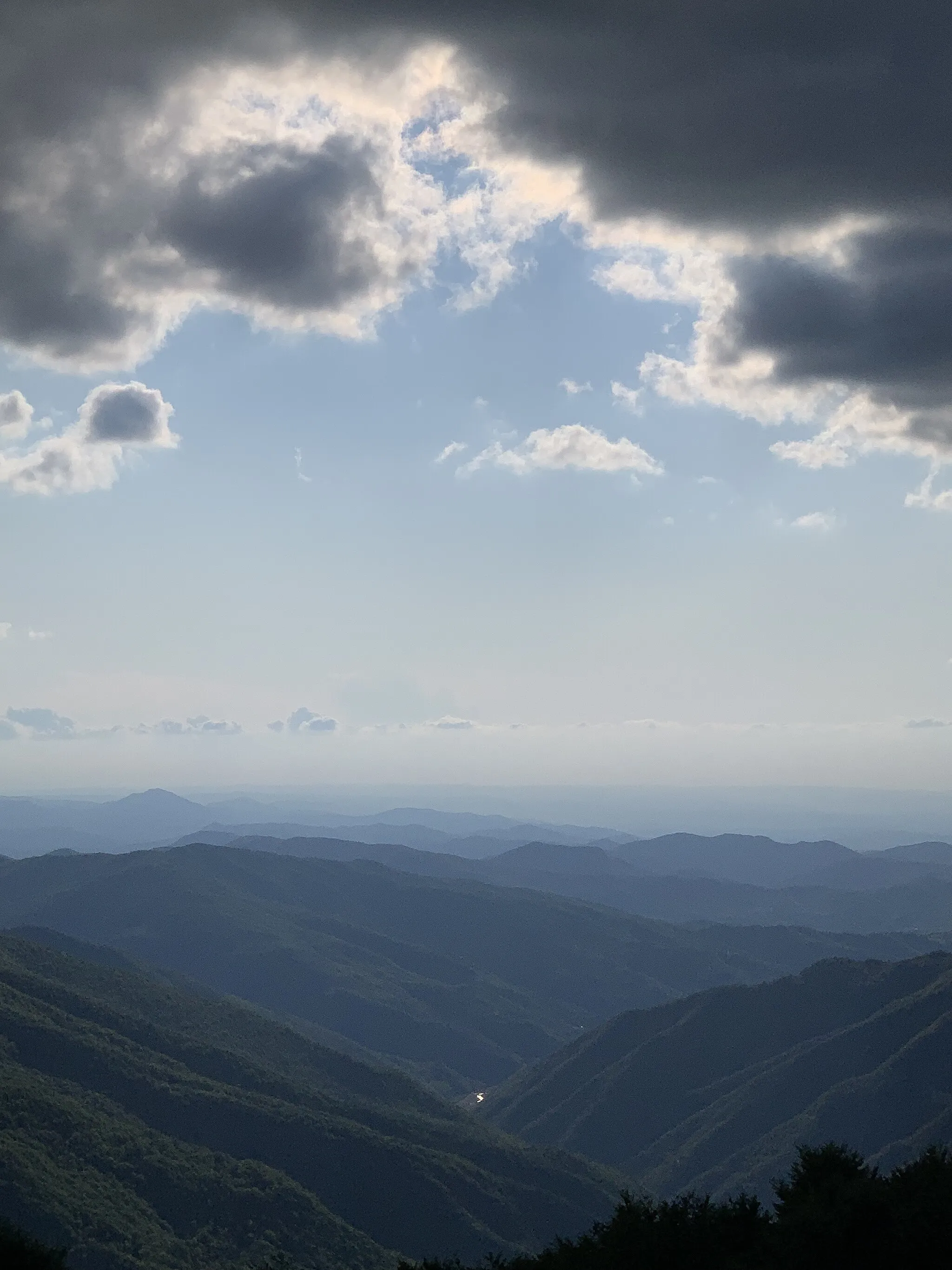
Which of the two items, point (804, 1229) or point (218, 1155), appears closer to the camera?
point (804, 1229)

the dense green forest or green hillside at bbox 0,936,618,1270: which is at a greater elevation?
the dense green forest

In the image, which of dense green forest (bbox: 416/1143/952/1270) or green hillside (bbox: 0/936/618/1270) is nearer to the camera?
dense green forest (bbox: 416/1143/952/1270)

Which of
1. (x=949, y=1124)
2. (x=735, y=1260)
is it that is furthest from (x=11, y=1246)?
(x=949, y=1124)

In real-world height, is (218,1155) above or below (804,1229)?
below

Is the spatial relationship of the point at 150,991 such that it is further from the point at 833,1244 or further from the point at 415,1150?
the point at 833,1244
